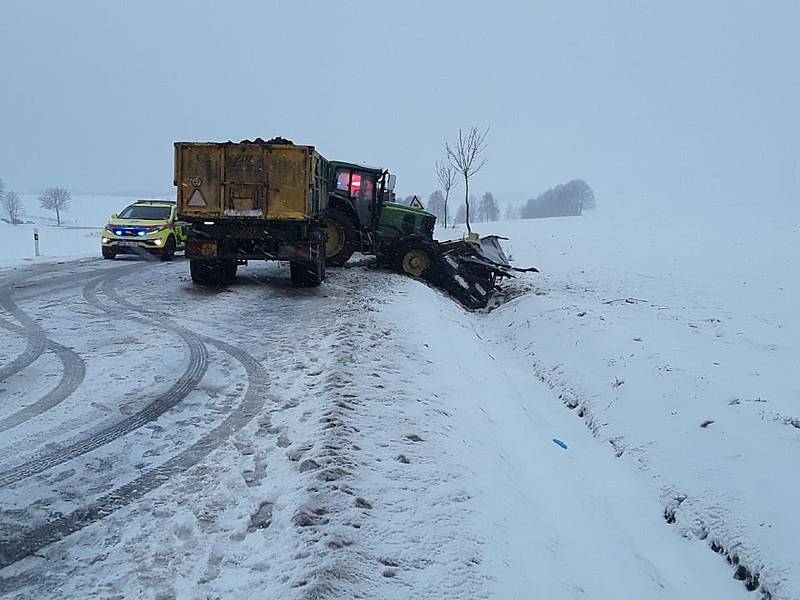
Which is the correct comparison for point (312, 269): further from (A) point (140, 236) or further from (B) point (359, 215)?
(A) point (140, 236)

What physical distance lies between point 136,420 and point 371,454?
6.99 feet

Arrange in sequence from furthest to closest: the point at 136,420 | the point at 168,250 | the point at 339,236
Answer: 1. the point at 168,250
2. the point at 339,236
3. the point at 136,420

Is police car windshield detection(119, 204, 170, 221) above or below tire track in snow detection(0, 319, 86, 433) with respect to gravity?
above

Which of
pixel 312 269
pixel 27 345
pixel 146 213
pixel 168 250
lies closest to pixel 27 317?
pixel 27 345

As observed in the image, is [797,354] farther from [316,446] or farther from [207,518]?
[207,518]

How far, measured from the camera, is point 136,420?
17.2ft

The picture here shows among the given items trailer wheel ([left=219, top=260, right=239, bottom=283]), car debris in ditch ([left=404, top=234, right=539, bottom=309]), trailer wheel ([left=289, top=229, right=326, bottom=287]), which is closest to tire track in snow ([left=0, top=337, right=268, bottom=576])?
trailer wheel ([left=289, top=229, right=326, bottom=287])

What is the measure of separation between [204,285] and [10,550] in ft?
29.9

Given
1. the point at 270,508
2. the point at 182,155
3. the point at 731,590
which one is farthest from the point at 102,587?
the point at 182,155

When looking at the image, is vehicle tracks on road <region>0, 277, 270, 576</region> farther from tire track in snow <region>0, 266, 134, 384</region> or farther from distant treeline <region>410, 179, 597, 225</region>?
distant treeline <region>410, 179, 597, 225</region>

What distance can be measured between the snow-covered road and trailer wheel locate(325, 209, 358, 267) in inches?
268

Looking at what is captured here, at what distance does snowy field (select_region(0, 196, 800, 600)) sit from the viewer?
3.52 m

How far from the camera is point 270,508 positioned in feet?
12.9

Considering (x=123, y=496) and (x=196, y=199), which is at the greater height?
(x=196, y=199)
